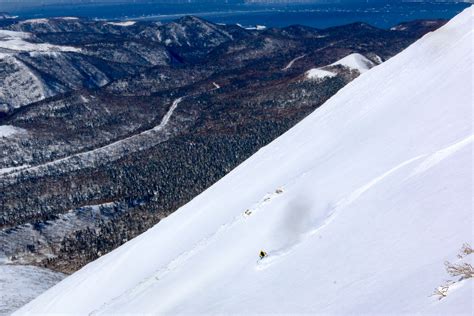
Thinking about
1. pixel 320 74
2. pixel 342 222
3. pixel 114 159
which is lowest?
pixel 114 159

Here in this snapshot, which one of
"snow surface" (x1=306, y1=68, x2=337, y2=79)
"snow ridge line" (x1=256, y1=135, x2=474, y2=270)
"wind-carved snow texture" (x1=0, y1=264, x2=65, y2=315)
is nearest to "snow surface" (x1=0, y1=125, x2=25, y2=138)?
"wind-carved snow texture" (x1=0, y1=264, x2=65, y2=315)

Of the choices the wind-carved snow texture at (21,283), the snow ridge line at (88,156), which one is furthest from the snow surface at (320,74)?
the wind-carved snow texture at (21,283)

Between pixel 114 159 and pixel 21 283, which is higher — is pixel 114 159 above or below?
below

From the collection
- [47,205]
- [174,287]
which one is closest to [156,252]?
[174,287]

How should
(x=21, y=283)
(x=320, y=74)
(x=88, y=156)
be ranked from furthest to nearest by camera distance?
(x=320, y=74), (x=88, y=156), (x=21, y=283)

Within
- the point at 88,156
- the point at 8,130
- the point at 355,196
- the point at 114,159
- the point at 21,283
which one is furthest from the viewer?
the point at 8,130

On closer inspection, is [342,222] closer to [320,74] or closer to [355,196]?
[355,196]

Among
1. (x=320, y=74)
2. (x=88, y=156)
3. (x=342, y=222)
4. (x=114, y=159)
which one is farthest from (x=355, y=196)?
(x=320, y=74)

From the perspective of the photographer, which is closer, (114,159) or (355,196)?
(355,196)

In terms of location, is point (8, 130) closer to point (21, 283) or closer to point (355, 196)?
point (21, 283)
